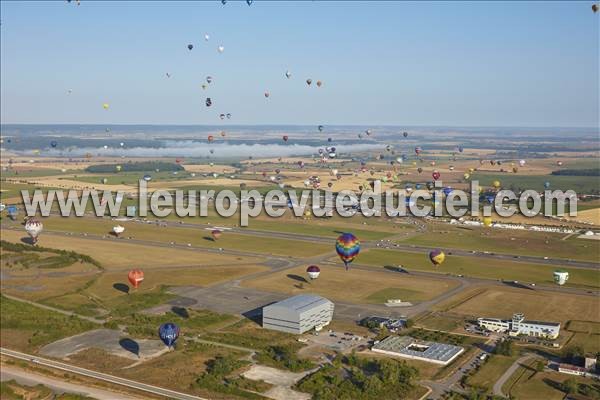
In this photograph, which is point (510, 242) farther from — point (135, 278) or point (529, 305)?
point (135, 278)

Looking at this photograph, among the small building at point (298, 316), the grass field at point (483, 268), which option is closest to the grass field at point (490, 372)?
the small building at point (298, 316)

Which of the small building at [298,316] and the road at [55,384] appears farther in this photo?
the small building at [298,316]

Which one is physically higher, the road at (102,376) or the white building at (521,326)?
the white building at (521,326)

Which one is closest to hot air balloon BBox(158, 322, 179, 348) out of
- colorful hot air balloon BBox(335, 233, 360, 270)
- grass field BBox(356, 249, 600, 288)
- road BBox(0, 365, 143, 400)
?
road BBox(0, 365, 143, 400)

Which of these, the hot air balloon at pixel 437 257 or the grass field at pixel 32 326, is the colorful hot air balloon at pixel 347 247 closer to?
the hot air balloon at pixel 437 257

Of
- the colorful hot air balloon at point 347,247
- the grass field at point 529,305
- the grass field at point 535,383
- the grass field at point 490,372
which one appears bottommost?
the grass field at point 535,383

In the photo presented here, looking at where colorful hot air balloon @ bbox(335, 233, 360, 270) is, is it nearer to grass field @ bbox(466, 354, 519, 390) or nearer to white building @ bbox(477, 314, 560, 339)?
white building @ bbox(477, 314, 560, 339)

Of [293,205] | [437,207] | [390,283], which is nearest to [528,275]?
[390,283]

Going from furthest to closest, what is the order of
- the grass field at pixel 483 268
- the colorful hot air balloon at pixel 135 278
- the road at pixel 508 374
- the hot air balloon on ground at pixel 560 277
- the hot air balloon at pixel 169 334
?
the grass field at pixel 483 268 → the hot air balloon on ground at pixel 560 277 → the colorful hot air balloon at pixel 135 278 → the hot air balloon at pixel 169 334 → the road at pixel 508 374

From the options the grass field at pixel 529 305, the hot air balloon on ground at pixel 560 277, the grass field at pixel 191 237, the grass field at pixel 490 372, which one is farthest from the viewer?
the grass field at pixel 191 237

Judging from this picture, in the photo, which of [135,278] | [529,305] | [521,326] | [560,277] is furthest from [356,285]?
[135,278]
